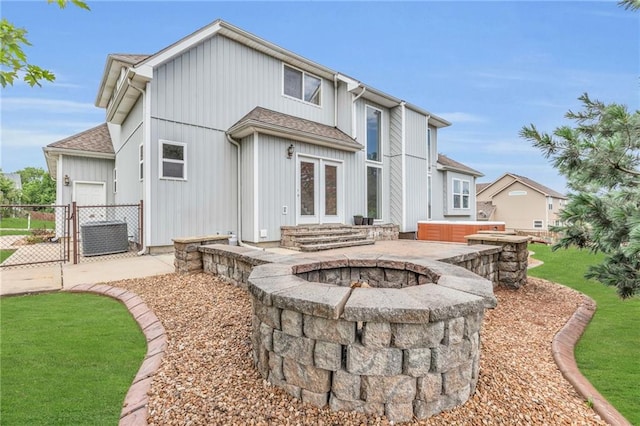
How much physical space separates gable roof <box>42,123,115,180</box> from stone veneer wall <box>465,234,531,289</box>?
13.0m

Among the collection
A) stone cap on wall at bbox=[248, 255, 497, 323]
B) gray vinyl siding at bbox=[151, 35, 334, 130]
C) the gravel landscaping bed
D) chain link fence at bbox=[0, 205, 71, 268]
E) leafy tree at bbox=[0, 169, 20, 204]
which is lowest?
the gravel landscaping bed

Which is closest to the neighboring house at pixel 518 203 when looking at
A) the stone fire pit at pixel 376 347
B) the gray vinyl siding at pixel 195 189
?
the gray vinyl siding at pixel 195 189

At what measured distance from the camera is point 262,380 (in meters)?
2.29

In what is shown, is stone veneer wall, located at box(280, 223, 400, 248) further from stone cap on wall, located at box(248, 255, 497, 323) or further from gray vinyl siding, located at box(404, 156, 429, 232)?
stone cap on wall, located at box(248, 255, 497, 323)

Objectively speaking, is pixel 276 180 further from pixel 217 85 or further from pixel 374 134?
pixel 374 134

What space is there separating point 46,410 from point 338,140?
876 cm

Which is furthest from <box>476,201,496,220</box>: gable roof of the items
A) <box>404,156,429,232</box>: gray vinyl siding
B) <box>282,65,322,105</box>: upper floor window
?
<box>282,65,322,105</box>: upper floor window

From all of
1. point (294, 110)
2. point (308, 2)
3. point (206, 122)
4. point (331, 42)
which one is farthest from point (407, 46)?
point (206, 122)

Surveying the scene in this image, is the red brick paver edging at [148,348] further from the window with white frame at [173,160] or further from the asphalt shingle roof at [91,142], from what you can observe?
the asphalt shingle roof at [91,142]

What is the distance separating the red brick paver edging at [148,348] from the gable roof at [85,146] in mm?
8197

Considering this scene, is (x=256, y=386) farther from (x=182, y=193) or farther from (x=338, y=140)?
(x=338, y=140)

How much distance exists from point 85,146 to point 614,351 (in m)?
14.8

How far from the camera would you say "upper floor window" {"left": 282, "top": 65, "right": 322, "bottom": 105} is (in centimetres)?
1033

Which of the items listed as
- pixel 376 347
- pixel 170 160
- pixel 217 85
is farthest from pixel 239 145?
pixel 376 347
